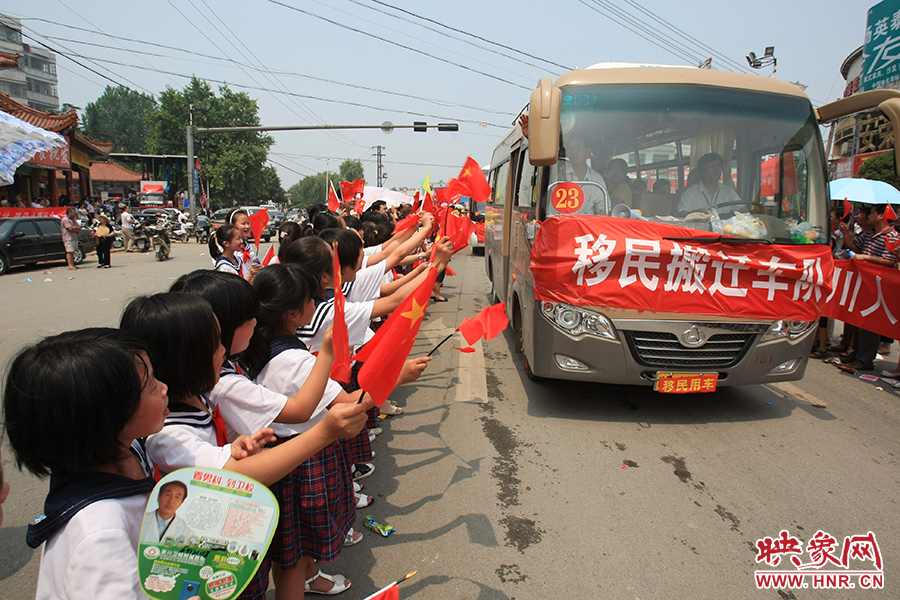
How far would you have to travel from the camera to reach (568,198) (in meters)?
3.96

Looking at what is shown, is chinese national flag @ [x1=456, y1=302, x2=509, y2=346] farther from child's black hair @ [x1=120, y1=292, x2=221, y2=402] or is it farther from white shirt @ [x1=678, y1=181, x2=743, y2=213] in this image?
white shirt @ [x1=678, y1=181, x2=743, y2=213]

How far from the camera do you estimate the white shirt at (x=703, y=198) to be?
4.05 meters

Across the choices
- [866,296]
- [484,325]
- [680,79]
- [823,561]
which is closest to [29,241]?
[484,325]

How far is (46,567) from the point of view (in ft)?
3.54

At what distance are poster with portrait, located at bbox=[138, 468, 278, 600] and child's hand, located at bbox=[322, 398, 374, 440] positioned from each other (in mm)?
292

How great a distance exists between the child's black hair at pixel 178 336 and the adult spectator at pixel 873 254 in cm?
658

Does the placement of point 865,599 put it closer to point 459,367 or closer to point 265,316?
point 265,316

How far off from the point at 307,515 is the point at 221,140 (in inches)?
2100

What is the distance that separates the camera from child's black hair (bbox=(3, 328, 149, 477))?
3.69 ft

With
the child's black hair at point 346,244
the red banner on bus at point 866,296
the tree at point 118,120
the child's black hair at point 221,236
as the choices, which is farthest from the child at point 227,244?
the tree at point 118,120

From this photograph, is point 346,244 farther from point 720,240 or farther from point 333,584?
point 720,240

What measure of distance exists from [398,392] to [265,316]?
9.62 feet

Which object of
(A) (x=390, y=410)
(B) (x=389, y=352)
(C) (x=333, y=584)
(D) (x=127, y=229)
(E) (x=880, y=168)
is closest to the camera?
(B) (x=389, y=352)

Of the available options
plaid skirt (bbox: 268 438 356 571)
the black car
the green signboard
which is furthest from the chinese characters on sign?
the green signboard
